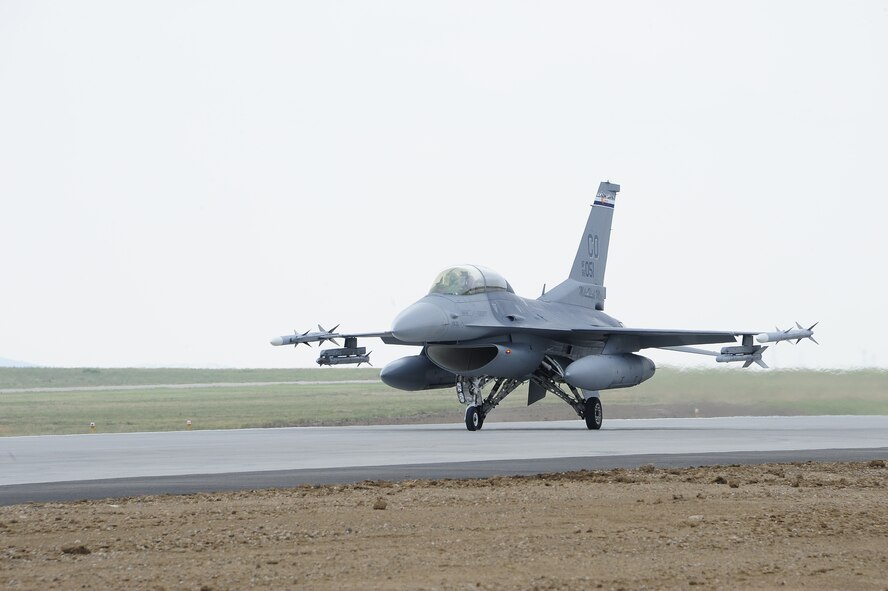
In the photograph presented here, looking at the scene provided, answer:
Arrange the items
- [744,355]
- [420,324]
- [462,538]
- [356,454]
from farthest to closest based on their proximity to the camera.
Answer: [744,355] → [420,324] → [356,454] → [462,538]

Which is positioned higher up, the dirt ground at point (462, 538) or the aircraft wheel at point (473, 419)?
the aircraft wheel at point (473, 419)

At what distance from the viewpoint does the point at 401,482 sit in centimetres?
1333

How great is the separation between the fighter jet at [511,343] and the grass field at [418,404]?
133 inches

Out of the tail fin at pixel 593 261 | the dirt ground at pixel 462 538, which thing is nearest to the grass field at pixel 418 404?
the tail fin at pixel 593 261

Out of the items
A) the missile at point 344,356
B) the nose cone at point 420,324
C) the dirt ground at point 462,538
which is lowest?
the dirt ground at point 462,538

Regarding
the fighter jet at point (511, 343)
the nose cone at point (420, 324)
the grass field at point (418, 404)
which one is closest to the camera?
the nose cone at point (420, 324)

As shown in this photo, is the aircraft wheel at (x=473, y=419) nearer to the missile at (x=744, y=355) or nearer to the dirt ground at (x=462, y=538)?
the missile at (x=744, y=355)

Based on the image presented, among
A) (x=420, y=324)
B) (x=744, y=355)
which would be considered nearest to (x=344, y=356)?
(x=420, y=324)

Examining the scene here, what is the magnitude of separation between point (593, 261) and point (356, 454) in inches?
613

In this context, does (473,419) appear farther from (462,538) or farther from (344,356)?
(462,538)

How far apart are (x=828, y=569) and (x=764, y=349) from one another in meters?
21.5

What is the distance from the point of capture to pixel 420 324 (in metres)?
25.8

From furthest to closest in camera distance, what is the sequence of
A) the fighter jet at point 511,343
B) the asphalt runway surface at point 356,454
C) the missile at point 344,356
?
1. the missile at point 344,356
2. the fighter jet at point 511,343
3. the asphalt runway surface at point 356,454

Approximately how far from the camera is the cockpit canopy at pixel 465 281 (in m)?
27.2
